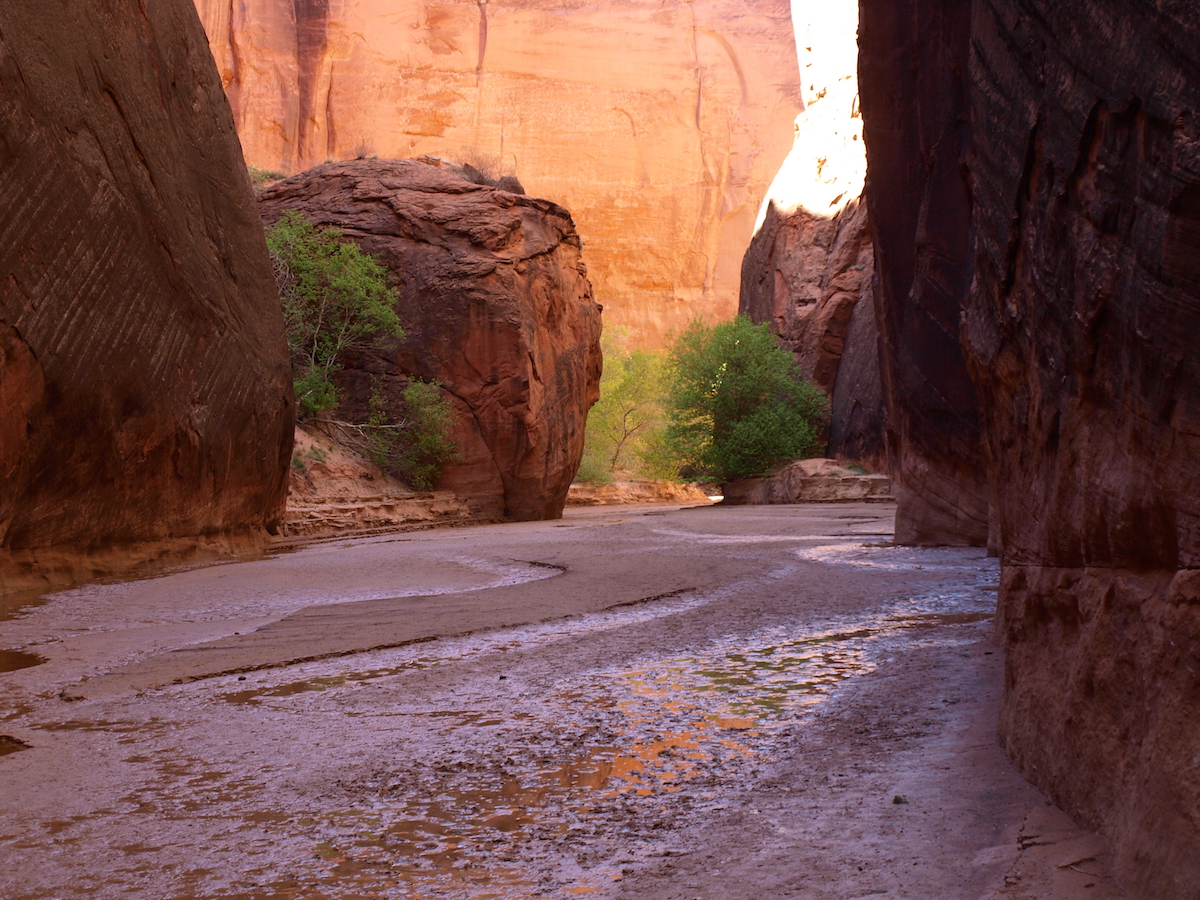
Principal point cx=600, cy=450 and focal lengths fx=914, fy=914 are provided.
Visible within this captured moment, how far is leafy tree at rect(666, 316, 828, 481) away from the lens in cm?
3081

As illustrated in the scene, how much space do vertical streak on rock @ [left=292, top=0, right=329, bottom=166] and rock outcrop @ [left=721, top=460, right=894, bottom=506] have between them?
3868 cm

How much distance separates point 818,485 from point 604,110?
4273 centimetres

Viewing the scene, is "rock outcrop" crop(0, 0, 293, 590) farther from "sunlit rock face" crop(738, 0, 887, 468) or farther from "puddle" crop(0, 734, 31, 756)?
"sunlit rock face" crop(738, 0, 887, 468)

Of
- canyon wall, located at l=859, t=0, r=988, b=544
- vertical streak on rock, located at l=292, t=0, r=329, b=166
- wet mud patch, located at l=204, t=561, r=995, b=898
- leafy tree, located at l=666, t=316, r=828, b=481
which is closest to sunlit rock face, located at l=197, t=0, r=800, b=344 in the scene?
vertical streak on rock, located at l=292, t=0, r=329, b=166

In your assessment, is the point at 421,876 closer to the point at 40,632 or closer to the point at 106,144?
the point at 40,632

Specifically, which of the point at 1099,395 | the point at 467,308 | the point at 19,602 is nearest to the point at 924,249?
the point at 1099,395

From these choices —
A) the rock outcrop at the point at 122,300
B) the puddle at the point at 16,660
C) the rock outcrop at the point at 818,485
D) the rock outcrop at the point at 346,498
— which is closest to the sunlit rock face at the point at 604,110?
the rock outcrop at the point at 818,485

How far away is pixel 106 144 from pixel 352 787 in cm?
754

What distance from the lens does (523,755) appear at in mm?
3004

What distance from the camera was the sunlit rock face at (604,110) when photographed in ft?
185

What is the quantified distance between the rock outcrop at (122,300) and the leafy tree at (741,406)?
20938 mm

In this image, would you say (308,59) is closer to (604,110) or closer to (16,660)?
(604,110)

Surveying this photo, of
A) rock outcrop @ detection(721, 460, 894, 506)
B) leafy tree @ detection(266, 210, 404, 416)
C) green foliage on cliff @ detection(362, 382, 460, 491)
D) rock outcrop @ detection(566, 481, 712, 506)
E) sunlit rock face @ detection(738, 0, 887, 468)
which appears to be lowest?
rock outcrop @ detection(566, 481, 712, 506)

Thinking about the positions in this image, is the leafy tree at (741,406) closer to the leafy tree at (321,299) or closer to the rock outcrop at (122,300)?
the leafy tree at (321,299)
